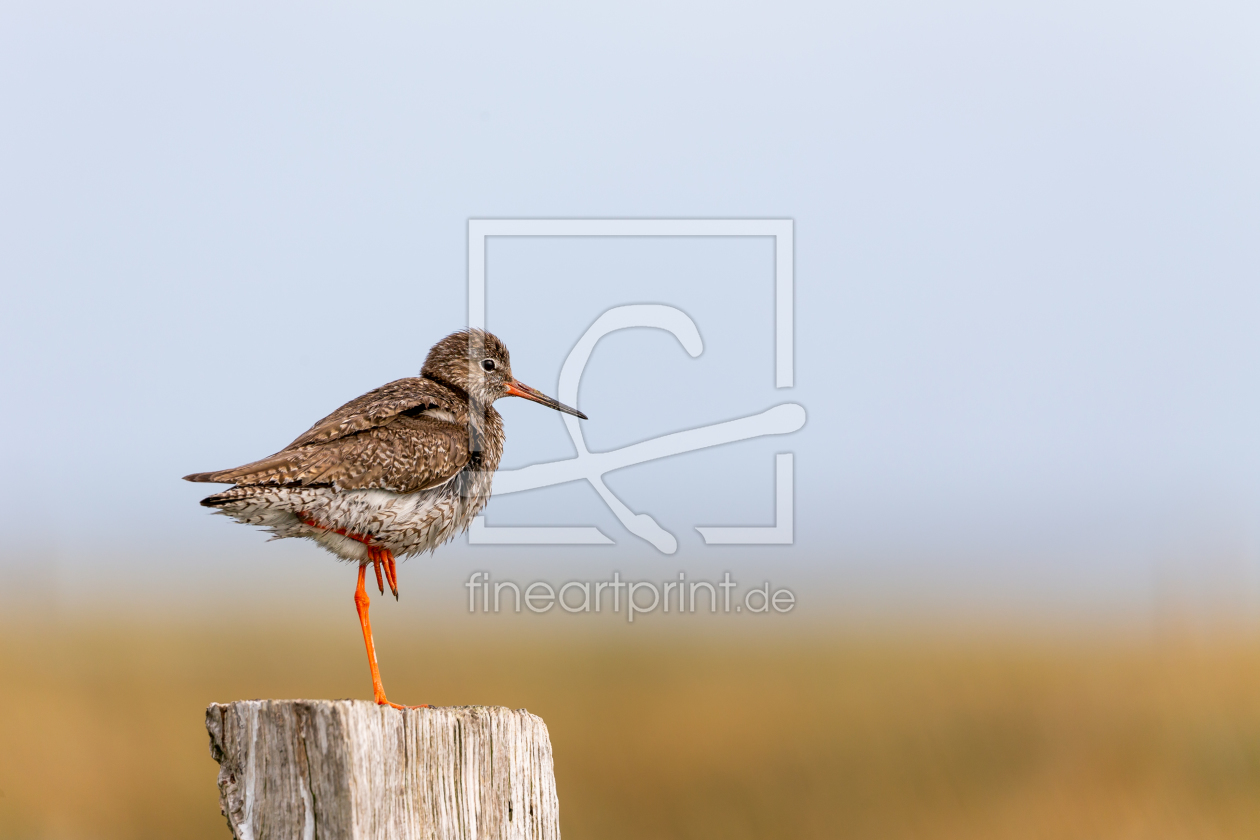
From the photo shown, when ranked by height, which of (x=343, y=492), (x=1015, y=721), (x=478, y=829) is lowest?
(x=1015, y=721)

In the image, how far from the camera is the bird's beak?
7945mm

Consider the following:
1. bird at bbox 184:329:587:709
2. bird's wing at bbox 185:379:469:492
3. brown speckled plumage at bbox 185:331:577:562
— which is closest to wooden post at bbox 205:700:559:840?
bird at bbox 184:329:587:709

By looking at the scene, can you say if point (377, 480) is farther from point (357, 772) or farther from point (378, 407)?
point (357, 772)

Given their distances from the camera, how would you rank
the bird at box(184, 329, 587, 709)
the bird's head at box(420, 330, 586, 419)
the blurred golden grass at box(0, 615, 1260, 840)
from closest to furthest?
the bird at box(184, 329, 587, 709) → the bird's head at box(420, 330, 586, 419) → the blurred golden grass at box(0, 615, 1260, 840)

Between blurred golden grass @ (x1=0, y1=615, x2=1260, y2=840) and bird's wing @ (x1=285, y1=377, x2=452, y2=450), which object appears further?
blurred golden grass @ (x1=0, y1=615, x2=1260, y2=840)

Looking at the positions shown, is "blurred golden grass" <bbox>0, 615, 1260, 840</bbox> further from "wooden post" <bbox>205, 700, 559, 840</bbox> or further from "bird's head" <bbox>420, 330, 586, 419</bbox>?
"wooden post" <bbox>205, 700, 559, 840</bbox>

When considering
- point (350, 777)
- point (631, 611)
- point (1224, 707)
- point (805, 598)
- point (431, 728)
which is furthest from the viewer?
point (805, 598)

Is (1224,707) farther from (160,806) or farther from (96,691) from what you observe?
(96,691)

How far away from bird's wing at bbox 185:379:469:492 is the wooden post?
7.46 ft

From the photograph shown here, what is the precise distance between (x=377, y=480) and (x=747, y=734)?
7.22 m

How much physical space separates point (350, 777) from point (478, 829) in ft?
1.95

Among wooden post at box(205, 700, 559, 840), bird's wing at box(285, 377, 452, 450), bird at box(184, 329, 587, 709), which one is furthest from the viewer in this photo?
bird's wing at box(285, 377, 452, 450)

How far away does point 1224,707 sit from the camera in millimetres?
10766

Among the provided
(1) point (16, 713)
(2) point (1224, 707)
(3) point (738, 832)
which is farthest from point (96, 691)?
(2) point (1224, 707)
